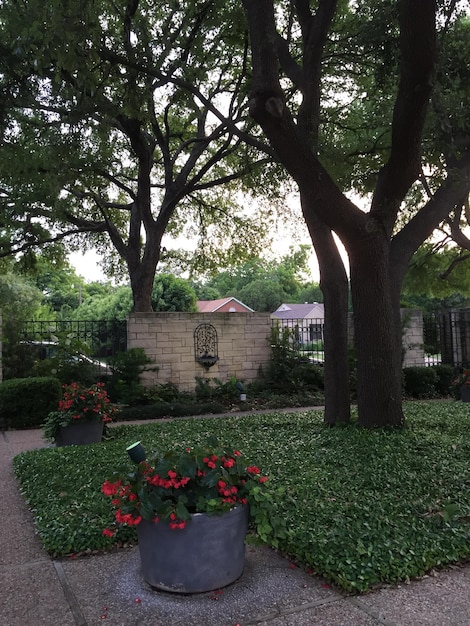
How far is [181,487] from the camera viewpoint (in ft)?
10.6

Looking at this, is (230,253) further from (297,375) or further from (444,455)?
(444,455)

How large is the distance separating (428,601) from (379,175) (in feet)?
19.6

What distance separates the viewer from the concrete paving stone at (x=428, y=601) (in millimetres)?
2814

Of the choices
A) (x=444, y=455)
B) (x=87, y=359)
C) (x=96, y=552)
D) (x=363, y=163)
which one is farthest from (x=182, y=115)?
(x=96, y=552)

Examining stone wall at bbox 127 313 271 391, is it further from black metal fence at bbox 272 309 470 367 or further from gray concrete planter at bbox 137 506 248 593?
gray concrete planter at bbox 137 506 248 593

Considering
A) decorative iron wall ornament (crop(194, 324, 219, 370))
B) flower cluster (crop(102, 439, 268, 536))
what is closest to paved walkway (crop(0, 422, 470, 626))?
flower cluster (crop(102, 439, 268, 536))

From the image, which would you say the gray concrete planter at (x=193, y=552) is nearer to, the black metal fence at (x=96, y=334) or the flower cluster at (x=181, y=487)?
the flower cluster at (x=181, y=487)

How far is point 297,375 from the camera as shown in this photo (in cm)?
1295

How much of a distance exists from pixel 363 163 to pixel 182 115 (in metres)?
8.18

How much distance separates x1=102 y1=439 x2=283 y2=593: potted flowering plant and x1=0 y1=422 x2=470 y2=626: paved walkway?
0.45ft

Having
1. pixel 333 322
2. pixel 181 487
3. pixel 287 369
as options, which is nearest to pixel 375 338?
pixel 333 322

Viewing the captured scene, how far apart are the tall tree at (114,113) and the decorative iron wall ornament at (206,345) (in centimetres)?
411

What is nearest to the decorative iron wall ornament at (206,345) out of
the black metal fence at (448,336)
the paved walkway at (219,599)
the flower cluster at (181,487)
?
the black metal fence at (448,336)


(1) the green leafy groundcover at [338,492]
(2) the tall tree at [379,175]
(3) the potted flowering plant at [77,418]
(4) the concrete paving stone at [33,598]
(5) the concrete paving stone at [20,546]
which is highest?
(2) the tall tree at [379,175]
